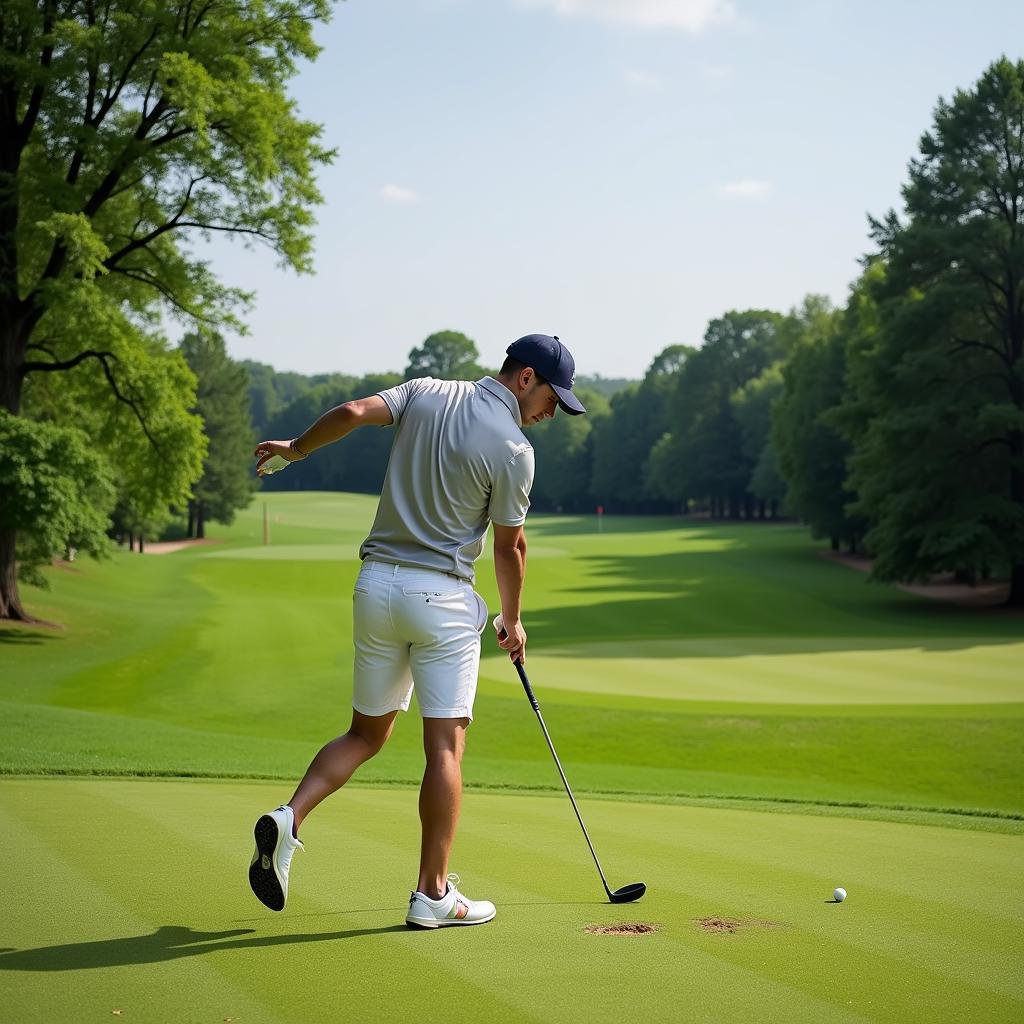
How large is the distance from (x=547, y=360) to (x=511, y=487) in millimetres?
578

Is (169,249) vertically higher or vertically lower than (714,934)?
higher

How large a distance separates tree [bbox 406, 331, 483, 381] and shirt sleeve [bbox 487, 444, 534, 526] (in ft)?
453

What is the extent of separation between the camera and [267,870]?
4.71 meters

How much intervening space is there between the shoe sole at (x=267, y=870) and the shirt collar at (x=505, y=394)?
1839mm

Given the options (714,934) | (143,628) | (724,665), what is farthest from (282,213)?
(714,934)

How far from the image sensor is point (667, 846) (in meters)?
6.64

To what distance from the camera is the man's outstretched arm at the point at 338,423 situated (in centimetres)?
493

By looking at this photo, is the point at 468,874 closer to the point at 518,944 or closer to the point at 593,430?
the point at 518,944

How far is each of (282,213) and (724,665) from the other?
1313 centimetres

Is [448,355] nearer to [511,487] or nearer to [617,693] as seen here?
[617,693]

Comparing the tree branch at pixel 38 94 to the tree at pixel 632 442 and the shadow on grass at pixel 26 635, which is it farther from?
the tree at pixel 632 442

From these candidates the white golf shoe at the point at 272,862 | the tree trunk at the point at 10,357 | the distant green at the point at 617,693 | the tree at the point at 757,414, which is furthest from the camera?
the tree at the point at 757,414

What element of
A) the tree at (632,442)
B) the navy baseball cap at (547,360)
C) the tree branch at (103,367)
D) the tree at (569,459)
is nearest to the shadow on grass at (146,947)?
the navy baseball cap at (547,360)

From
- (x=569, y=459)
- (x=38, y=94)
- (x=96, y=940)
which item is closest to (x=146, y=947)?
(x=96, y=940)
